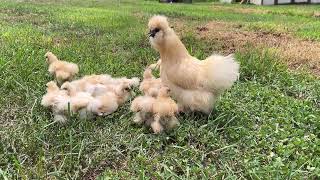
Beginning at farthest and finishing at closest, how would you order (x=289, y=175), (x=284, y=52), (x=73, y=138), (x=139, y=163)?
(x=284, y=52), (x=73, y=138), (x=139, y=163), (x=289, y=175)

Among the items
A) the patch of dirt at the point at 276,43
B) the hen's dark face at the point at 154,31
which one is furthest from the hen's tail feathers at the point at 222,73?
the patch of dirt at the point at 276,43

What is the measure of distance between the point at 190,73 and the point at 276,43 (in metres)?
4.53

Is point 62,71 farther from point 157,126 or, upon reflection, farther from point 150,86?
point 157,126

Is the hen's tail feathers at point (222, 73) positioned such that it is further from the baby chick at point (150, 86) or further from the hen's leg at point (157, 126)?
the hen's leg at point (157, 126)

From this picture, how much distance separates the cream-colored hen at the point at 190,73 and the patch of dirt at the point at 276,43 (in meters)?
2.55

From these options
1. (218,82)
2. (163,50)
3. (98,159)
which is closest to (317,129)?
(218,82)

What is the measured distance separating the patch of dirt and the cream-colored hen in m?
2.55

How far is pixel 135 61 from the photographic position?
20.2 ft

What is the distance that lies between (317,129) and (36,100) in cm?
250

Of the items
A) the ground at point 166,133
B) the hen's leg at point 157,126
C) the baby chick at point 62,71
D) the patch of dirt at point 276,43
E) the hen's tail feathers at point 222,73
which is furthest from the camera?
the patch of dirt at point 276,43

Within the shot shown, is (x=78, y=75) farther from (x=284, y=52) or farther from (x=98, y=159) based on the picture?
(x=284, y=52)

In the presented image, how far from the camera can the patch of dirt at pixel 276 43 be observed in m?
6.73

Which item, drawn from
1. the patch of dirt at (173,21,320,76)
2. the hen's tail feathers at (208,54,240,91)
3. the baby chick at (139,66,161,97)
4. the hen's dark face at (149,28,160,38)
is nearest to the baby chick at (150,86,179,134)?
the baby chick at (139,66,161,97)

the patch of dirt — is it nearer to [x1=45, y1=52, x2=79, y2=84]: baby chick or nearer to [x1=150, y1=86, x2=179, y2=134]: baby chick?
[x1=45, y1=52, x2=79, y2=84]: baby chick
